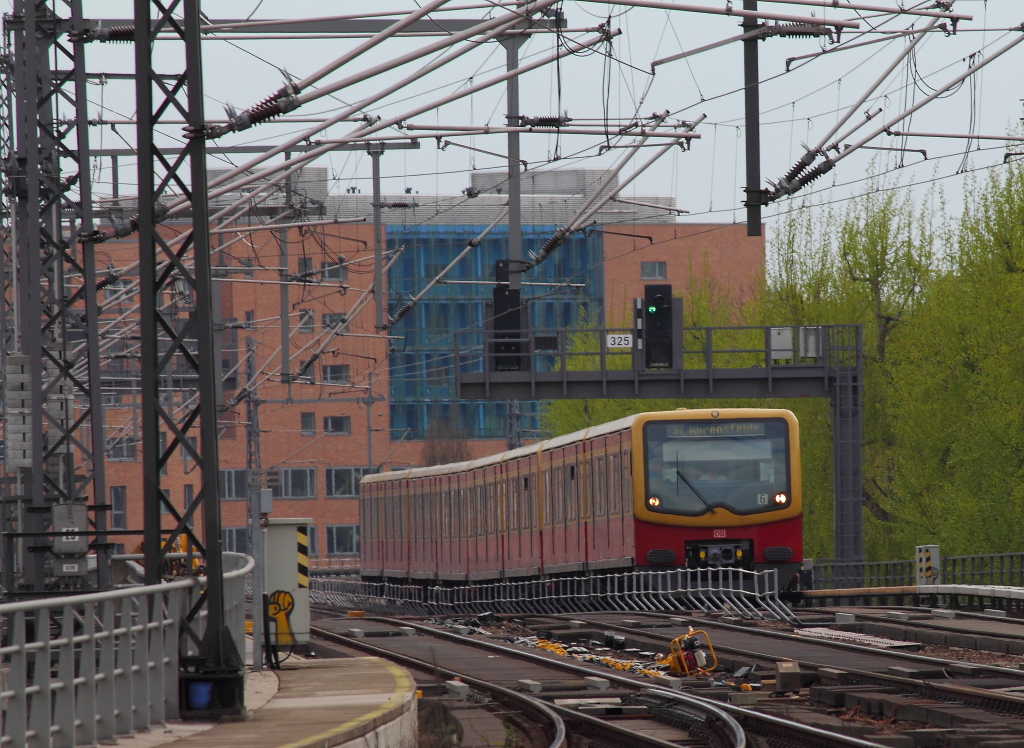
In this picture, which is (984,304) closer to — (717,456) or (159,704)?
(717,456)

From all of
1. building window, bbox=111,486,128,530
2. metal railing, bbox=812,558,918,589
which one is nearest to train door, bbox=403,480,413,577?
A: metal railing, bbox=812,558,918,589

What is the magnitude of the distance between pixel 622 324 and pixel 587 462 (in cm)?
3131

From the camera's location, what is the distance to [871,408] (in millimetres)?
44969

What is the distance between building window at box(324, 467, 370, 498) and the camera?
86.4 metres

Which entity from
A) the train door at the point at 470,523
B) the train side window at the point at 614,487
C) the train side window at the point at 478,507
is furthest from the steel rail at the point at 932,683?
the train door at the point at 470,523

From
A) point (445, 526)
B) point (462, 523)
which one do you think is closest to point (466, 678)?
point (462, 523)

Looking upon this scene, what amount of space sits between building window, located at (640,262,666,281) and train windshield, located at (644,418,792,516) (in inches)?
2507

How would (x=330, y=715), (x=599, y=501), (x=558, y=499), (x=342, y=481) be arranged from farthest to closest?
1. (x=342, y=481)
2. (x=558, y=499)
3. (x=599, y=501)
4. (x=330, y=715)

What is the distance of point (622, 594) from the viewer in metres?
27.0

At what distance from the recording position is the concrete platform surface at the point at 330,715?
8.91m

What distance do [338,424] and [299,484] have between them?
155 inches

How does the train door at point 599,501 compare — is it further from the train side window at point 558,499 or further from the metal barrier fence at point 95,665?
the metal barrier fence at point 95,665

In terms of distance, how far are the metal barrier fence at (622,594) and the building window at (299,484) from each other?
43592 millimetres

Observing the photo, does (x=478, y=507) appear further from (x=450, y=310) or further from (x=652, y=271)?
(x=652, y=271)
